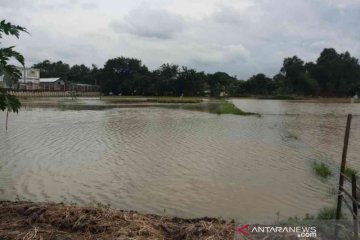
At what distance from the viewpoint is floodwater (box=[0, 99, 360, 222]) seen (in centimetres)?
864

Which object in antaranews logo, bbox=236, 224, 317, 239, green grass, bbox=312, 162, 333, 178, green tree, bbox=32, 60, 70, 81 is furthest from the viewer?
green tree, bbox=32, 60, 70, 81

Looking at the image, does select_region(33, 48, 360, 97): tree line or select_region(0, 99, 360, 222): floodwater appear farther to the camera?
select_region(33, 48, 360, 97): tree line

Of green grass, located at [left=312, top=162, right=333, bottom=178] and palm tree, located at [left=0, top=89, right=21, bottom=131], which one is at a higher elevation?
palm tree, located at [left=0, top=89, right=21, bottom=131]

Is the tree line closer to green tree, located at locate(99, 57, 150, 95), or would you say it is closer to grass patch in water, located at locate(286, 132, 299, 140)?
green tree, located at locate(99, 57, 150, 95)

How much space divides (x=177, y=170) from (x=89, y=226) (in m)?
6.63

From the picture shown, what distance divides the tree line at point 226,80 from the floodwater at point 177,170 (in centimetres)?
7186

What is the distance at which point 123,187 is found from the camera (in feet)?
32.3

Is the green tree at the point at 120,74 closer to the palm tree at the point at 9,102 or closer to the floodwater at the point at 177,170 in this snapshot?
the floodwater at the point at 177,170

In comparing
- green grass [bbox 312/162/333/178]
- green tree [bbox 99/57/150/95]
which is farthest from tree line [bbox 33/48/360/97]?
green grass [bbox 312/162/333/178]

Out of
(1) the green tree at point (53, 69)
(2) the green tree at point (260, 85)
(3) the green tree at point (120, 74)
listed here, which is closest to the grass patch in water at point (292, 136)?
(3) the green tree at point (120, 74)

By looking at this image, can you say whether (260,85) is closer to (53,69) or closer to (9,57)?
(53,69)

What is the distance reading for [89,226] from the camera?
5.30 meters

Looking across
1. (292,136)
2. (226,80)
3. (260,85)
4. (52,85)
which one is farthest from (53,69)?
(292,136)

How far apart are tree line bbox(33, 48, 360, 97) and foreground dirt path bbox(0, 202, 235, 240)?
283 ft
